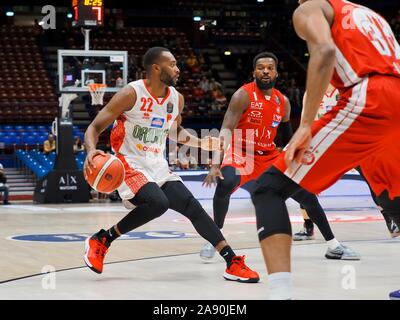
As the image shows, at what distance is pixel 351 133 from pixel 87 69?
1175 centimetres

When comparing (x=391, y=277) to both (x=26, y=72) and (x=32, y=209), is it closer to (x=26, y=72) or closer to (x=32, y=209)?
(x=32, y=209)

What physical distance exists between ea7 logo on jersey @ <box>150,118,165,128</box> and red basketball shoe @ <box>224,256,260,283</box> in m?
1.10

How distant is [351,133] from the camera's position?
12.2ft

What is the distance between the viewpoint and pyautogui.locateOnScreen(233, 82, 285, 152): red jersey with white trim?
6.77m

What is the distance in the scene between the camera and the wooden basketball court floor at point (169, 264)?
4.77 metres

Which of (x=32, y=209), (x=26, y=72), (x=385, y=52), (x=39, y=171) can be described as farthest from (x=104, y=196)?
(x=385, y=52)

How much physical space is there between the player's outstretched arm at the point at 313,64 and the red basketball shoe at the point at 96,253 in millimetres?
2120

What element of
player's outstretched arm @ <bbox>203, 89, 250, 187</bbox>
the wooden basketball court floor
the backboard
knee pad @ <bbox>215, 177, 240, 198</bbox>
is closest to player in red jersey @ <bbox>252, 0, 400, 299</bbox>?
the wooden basketball court floor

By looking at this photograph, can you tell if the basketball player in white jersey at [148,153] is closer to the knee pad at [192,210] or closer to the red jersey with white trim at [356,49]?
the knee pad at [192,210]

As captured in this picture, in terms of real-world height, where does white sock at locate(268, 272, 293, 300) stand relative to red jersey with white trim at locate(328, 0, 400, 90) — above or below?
below

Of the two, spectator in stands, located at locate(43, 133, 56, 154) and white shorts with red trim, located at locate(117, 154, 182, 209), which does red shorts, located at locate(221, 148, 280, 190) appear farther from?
spectator in stands, located at locate(43, 133, 56, 154)

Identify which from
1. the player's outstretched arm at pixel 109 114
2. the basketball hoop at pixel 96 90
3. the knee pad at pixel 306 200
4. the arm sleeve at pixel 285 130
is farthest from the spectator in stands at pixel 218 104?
the player's outstretched arm at pixel 109 114

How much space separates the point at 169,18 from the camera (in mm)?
28625

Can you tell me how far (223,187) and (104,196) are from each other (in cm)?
974
